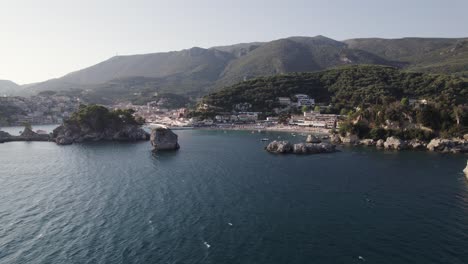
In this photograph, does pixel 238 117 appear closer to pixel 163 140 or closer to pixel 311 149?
pixel 163 140

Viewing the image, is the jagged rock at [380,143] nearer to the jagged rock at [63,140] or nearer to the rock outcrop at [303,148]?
the rock outcrop at [303,148]

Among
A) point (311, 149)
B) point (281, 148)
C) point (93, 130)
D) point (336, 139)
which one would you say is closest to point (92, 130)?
point (93, 130)

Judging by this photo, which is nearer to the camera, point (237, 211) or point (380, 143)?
point (237, 211)

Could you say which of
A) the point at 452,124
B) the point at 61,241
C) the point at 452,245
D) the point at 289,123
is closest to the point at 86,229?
the point at 61,241

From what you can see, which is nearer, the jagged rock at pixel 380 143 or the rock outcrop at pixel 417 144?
the rock outcrop at pixel 417 144

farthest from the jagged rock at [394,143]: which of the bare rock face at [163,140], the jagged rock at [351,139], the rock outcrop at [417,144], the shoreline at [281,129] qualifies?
the bare rock face at [163,140]

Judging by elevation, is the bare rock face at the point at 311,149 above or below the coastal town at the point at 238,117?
below
